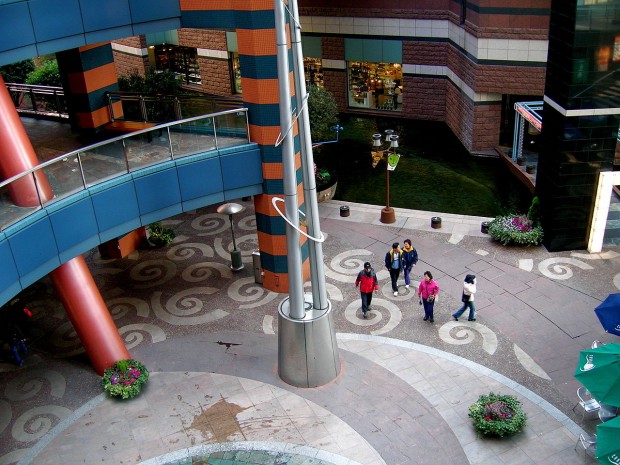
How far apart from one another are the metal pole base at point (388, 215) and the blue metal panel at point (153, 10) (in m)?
9.98

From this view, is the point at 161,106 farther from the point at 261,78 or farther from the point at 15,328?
the point at 15,328

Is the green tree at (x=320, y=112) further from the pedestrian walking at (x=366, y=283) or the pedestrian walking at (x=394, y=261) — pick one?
the pedestrian walking at (x=366, y=283)

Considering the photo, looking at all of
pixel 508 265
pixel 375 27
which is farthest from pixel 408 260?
pixel 375 27

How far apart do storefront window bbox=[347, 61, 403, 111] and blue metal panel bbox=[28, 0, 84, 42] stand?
70.2 feet

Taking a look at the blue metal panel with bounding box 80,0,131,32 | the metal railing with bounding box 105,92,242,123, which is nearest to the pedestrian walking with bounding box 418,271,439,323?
the metal railing with bounding box 105,92,242,123

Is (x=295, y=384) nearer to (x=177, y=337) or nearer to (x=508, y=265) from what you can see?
(x=177, y=337)

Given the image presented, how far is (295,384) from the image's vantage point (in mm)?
18312

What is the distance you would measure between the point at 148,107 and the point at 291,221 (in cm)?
839

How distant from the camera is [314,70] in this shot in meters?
39.2

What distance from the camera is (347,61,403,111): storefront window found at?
37312 mm

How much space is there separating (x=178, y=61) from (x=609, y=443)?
1361 inches

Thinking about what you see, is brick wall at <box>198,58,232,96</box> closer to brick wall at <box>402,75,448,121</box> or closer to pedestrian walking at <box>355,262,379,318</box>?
brick wall at <box>402,75,448,121</box>

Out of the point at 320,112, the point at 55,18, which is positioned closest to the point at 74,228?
the point at 55,18

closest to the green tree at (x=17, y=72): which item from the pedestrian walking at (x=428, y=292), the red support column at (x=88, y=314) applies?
the red support column at (x=88, y=314)
